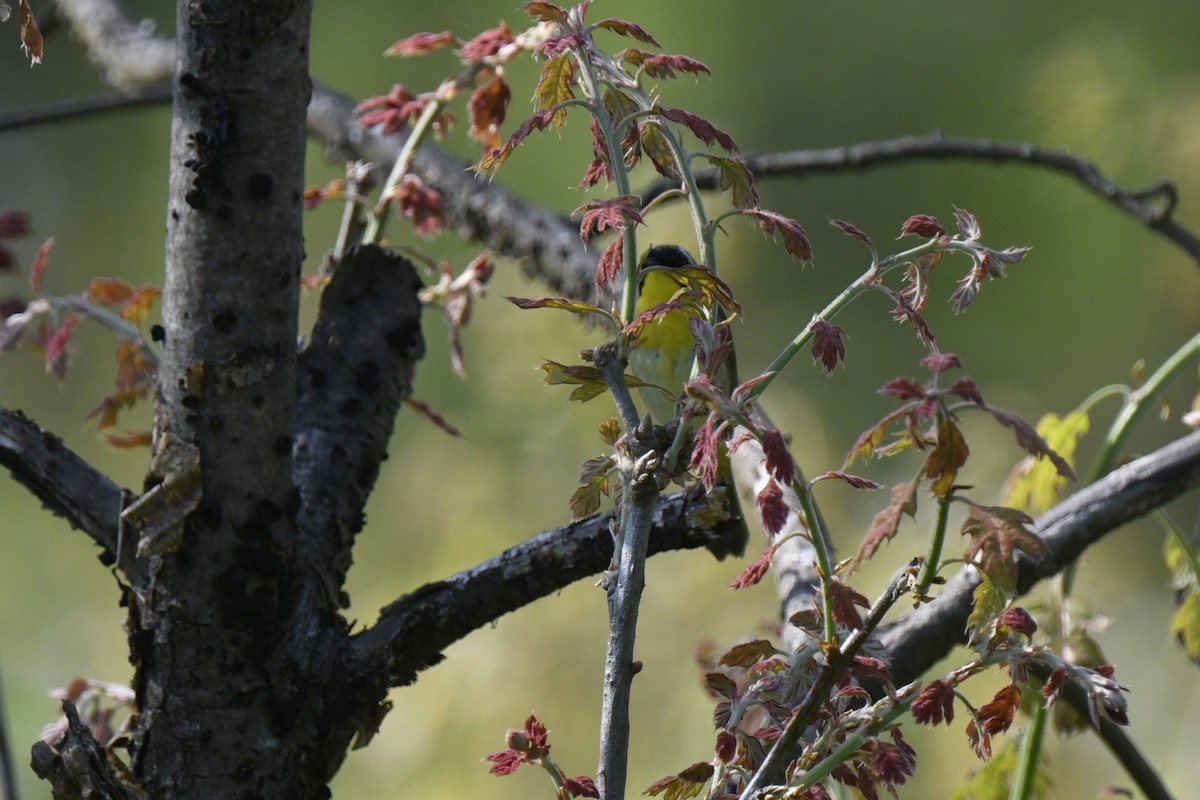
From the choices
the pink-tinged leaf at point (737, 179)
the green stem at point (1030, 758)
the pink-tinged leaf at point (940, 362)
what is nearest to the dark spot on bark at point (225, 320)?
the pink-tinged leaf at point (737, 179)

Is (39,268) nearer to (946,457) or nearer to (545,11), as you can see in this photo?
(545,11)

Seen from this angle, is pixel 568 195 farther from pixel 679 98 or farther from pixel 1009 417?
pixel 1009 417

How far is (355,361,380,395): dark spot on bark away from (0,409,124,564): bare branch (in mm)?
194

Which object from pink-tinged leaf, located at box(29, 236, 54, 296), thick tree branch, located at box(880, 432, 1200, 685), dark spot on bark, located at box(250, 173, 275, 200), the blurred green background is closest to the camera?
dark spot on bark, located at box(250, 173, 275, 200)

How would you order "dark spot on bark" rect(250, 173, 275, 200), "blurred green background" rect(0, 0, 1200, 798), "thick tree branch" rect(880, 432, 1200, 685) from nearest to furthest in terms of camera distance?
"dark spot on bark" rect(250, 173, 275, 200)
"thick tree branch" rect(880, 432, 1200, 685)
"blurred green background" rect(0, 0, 1200, 798)

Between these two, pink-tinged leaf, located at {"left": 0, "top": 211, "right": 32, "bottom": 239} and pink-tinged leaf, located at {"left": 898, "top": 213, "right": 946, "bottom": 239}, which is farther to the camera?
pink-tinged leaf, located at {"left": 0, "top": 211, "right": 32, "bottom": 239}

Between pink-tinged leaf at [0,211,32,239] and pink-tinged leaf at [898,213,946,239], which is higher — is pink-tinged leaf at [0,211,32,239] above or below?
above

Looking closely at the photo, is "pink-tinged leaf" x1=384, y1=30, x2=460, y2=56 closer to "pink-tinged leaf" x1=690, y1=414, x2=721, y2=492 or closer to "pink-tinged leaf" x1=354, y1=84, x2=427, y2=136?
"pink-tinged leaf" x1=354, y1=84, x2=427, y2=136

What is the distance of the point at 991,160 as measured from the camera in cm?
109

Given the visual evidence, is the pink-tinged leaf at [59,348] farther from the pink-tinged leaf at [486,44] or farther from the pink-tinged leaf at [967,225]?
the pink-tinged leaf at [967,225]

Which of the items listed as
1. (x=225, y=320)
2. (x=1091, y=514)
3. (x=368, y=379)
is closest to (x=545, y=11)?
(x=225, y=320)

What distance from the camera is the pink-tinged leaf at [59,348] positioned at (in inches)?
33.9

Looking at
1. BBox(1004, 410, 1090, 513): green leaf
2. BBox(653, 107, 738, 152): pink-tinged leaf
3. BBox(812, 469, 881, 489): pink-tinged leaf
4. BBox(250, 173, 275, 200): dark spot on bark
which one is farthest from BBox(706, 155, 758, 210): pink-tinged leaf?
BBox(1004, 410, 1090, 513): green leaf

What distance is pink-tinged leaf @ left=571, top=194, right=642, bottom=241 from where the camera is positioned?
43 centimetres
